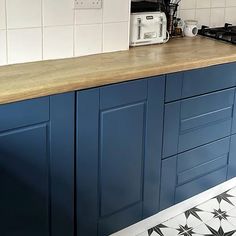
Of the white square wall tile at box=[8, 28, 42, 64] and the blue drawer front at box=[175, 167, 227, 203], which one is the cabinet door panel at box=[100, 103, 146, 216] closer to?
the blue drawer front at box=[175, 167, 227, 203]

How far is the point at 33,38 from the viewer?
2074 millimetres

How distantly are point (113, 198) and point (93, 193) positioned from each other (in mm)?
137

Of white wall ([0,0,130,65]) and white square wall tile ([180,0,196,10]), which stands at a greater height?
white square wall tile ([180,0,196,10])

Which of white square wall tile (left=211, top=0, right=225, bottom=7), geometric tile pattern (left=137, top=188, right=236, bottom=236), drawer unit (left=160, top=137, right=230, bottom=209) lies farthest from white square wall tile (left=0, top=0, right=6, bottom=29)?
white square wall tile (left=211, top=0, right=225, bottom=7)

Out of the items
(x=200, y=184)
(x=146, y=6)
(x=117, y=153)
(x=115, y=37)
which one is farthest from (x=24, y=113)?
(x=200, y=184)

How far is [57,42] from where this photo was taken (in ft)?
7.08

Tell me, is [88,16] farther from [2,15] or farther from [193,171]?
[193,171]

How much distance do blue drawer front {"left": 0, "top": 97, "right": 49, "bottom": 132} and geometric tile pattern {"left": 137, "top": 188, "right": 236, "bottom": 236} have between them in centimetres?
101

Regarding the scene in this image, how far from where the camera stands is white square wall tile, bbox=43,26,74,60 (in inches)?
83.5

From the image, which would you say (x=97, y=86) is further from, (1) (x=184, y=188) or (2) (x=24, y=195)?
(1) (x=184, y=188)

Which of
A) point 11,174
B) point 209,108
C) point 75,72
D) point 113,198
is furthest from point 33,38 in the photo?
point 209,108

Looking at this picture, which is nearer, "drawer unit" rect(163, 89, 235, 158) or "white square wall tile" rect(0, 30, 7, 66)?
"white square wall tile" rect(0, 30, 7, 66)

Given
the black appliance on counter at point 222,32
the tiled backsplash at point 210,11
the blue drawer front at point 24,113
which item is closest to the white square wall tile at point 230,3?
the tiled backsplash at point 210,11

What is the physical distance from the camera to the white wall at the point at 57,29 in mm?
1999
